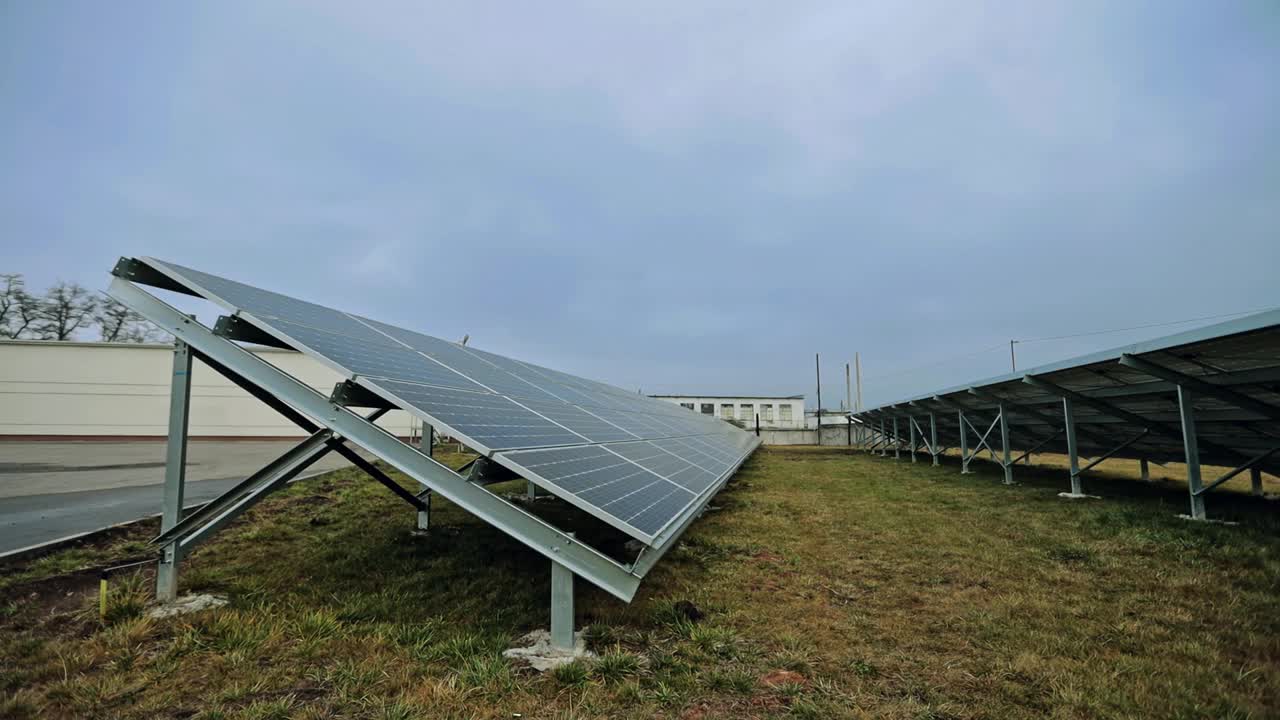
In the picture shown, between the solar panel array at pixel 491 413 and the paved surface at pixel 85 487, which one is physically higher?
the solar panel array at pixel 491 413

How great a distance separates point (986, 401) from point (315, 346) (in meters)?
17.3

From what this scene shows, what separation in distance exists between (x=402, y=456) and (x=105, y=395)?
133 feet

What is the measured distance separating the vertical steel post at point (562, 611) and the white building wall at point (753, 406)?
66.3m

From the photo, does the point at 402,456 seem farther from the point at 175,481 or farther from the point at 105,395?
the point at 105,395

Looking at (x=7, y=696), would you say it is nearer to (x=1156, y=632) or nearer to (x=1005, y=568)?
(x=1156, y=632)

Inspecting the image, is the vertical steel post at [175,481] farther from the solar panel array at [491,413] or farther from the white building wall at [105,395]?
the white building wall at [105,395]

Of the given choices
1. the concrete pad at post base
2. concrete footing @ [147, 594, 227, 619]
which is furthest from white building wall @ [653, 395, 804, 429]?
concrete footing @ [147, 594, 227, 619]

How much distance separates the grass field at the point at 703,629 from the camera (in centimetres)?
329

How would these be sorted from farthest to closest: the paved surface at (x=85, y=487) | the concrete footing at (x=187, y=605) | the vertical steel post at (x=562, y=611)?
the paved surface at (x=85, y=487) → the concrete footing at (x=187, y=605) → the vertical steel post at (x=562, y=611)

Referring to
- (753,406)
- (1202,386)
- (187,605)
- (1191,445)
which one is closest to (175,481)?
(187,605)

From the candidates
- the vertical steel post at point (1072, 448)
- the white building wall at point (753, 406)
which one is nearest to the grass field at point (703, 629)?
the vertical steel post at point (1072, 448)

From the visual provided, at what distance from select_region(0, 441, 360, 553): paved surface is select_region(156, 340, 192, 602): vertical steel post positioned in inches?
144

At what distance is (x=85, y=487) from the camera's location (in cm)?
1195

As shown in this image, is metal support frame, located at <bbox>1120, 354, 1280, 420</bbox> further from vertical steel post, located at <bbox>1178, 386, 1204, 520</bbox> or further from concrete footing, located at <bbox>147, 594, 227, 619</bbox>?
concrete footing, located at <bbox>147, 594, 227, 619</bbox>
